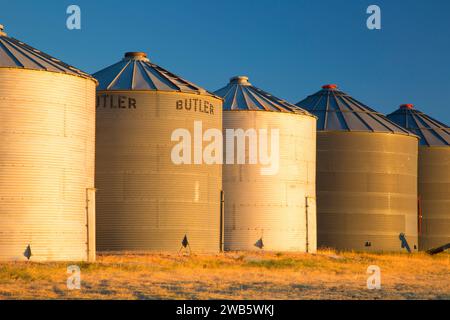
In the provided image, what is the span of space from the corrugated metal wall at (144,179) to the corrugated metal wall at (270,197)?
212 inches

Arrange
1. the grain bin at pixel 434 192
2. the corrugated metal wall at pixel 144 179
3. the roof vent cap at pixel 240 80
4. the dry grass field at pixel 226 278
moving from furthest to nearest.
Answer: the grain bin at pixel 434 192
the roof vent cap at pixel 240 80
the corrugated metal wall at pixel 144 179
the dry grass field at pixel 226 278

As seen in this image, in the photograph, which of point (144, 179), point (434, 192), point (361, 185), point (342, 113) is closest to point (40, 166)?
point (144, 179)

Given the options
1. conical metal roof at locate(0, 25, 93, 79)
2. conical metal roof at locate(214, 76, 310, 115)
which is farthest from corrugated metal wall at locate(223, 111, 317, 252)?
conical metal roof at locate(0, 25, 93, 79)

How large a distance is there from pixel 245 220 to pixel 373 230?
420 inches

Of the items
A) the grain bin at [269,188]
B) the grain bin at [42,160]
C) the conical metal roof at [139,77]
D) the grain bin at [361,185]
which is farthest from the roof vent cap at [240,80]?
the grain bin at [42,160]

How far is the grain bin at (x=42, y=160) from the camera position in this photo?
110 ft

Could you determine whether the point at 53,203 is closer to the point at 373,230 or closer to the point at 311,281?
the point at 311,281

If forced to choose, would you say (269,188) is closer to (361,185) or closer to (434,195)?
(361,185)

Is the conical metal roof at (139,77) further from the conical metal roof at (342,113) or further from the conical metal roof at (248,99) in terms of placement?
the conical metal roof at (342,113)

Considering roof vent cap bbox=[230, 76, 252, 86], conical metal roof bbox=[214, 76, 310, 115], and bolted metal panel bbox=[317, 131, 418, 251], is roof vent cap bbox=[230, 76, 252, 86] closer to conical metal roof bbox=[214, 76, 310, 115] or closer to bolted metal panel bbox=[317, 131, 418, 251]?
conical metal roof bbox=[214, 76, 310, 115]

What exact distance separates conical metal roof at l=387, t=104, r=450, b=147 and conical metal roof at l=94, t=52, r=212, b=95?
75.9 feet

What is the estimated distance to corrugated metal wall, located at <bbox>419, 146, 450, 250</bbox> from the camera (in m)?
59.1

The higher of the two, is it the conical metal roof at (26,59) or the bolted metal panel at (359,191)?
the conical metal roof at (26,59)
